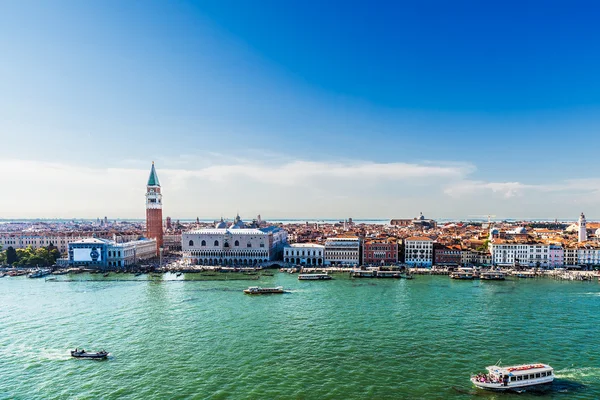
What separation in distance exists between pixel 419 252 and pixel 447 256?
10.2 ft

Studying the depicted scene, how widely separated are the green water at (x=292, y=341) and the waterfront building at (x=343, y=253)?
14.5m

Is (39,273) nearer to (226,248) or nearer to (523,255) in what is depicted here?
(226,248)

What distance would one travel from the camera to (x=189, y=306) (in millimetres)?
24812

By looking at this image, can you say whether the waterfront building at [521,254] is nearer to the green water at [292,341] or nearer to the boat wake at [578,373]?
the green water at [292,341]

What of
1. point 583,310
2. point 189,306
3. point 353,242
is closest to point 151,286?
point 189,306

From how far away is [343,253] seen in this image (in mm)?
44688

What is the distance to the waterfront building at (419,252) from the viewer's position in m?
44.1

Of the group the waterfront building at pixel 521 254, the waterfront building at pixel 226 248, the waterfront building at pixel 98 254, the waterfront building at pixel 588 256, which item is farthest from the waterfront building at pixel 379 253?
the waterfront building at pixel 98 254

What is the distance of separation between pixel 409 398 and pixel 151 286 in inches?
974

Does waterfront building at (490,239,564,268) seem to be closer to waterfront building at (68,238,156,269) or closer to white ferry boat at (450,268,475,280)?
white ferry boat at (450,268,475,280)

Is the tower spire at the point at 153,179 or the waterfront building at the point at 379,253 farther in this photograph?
the tower spire at the point at 153,179

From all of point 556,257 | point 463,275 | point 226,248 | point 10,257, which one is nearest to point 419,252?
point 463,275

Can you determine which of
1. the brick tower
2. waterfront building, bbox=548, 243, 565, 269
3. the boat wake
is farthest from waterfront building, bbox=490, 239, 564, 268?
the brick tower

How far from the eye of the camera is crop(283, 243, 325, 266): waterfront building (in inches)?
1770
